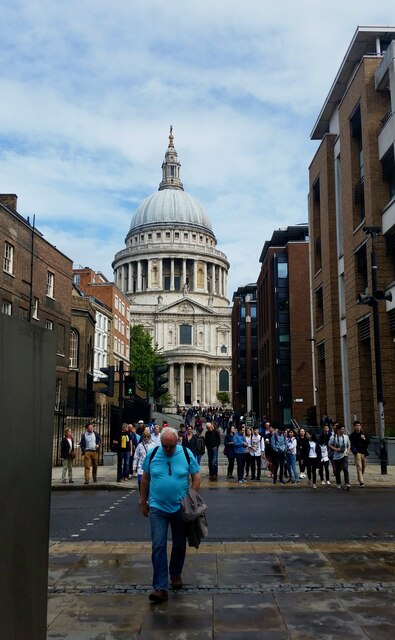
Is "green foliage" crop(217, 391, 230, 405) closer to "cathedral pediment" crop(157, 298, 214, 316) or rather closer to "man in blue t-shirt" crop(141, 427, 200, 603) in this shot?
"cathedral pediment" crop(157, 298, 214, 316)

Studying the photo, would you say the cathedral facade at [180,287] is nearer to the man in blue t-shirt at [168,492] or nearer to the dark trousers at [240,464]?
the dark trousers at [240,464]

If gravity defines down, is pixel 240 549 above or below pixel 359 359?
below

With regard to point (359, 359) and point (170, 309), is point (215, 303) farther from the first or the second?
point (359, 359)

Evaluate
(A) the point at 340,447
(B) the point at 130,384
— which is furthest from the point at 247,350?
(A) the point at 340,447

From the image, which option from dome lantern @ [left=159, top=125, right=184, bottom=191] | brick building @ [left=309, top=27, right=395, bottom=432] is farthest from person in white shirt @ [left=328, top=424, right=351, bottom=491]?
dome lantern @ [left=159, top=125, right=184, bottom=191]

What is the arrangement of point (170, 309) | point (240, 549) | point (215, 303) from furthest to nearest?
point (215, 303)
point (170, 309)
point (240, 549)

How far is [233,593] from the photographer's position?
671 cm

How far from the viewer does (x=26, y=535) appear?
3.91 m

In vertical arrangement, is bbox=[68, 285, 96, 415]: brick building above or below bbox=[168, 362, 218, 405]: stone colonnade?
below

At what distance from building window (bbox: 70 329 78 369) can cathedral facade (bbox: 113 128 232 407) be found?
3177 inches

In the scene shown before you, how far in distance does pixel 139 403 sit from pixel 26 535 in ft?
118

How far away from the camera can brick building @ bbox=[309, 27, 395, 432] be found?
96.1 feet

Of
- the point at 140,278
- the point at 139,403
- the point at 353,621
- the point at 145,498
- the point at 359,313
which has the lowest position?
the point at 353,621

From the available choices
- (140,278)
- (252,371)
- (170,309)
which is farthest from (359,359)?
(140,278)
